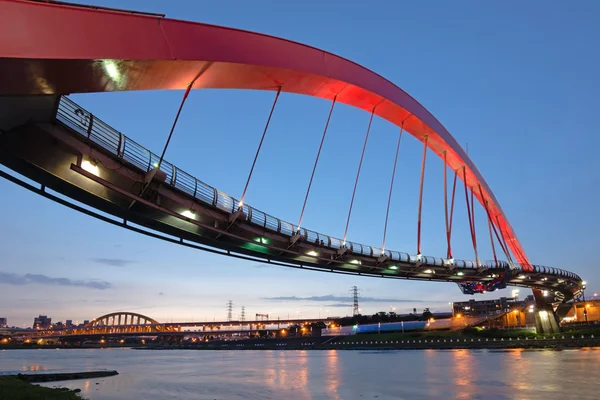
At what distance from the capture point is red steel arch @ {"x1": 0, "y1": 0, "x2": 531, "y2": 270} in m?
8.55

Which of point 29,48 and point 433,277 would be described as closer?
point 29,48

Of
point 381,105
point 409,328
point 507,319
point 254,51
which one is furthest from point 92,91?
point 409,328

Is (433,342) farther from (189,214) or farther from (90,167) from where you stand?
(90,167)

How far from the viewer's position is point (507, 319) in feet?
312

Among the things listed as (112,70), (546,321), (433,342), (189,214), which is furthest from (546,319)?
(112,70)

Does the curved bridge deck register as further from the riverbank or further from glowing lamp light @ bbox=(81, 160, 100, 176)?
the riverbank

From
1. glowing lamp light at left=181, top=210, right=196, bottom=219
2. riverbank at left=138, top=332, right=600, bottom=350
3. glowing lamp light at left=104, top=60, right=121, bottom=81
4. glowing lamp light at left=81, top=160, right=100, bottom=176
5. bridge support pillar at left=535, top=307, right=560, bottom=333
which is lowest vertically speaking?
riverbank at left=138, top=332, right=600, bottom=350

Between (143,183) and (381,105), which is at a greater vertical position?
(381,105)

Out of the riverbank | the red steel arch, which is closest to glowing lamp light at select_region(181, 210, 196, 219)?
the red steel arch

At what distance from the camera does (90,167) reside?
1495 cm

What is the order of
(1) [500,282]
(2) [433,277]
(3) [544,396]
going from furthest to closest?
(1) [500,282] < (2) [433,277] < (3) [544,396]

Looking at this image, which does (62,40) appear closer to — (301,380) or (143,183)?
(143,183)

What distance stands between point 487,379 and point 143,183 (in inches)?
917

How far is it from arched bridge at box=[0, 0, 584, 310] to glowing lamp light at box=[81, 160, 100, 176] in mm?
70
